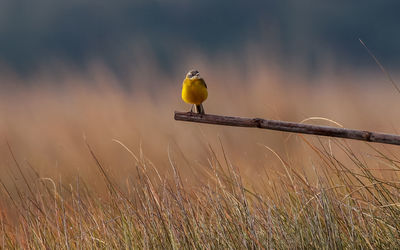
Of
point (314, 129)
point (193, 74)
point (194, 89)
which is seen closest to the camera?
point (314, 129)

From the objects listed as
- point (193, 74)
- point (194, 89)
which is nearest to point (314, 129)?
point (194, 89)

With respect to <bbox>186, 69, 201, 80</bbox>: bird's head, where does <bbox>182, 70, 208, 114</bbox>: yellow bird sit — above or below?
below

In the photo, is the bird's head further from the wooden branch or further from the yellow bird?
the wooden branch

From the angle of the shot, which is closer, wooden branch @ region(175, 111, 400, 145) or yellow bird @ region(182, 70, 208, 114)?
wooden branch @ region(175, 111, 400, 145)

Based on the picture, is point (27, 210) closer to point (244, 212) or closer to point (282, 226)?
point (244, 212)

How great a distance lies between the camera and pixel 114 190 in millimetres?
3842

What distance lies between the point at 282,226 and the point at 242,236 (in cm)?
29

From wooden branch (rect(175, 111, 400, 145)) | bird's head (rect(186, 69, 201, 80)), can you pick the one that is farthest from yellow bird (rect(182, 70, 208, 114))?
wooden branch (rect(175, 111, 400, 145))

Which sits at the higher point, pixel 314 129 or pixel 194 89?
pixel 194 89

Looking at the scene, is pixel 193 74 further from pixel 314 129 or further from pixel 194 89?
pixel 314 129

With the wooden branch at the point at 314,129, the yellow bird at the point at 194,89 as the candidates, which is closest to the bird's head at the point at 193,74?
the yellow bird at the point at 194,89

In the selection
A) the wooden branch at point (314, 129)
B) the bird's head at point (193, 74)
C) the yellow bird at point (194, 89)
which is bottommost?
the wooden branch at point (314, 129)

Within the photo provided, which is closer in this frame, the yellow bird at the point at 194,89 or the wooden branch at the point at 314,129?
the wooden branch at the point at 314,129

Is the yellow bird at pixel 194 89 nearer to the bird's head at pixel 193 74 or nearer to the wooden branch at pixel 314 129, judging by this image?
the bird's head at pixel 193 74
